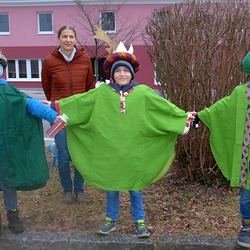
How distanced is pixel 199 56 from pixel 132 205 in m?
1.82

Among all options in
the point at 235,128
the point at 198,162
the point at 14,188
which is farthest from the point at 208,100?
the point at 14,188

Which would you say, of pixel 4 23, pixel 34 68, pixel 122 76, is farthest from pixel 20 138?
pixel 4 23

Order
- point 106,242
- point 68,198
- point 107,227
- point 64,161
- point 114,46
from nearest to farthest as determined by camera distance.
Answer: point 106,242
point 107,227
point 114,46
point 64,161
point 68,198

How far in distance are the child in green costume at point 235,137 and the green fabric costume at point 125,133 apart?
323 mm

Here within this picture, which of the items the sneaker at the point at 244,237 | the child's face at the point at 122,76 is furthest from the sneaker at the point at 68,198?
the sneaker at the point at 244,237

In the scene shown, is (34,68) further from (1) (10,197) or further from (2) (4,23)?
(1) (10,197)

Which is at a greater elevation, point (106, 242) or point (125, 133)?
point (125, 133)

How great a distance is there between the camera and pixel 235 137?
11.4ft

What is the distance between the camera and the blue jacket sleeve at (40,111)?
3549 mm

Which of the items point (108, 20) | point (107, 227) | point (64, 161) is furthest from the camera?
point (108, 20)

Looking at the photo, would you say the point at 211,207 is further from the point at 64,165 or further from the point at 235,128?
the point at 64,165

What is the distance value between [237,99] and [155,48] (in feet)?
5.76

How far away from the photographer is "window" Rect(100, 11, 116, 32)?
2394 centimetres

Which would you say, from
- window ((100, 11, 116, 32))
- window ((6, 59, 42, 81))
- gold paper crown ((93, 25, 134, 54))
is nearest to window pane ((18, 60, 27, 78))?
window ((6, 59, 42, 81))
